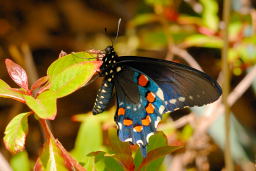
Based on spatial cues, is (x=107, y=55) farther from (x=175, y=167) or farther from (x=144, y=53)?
(x=144, y=53)

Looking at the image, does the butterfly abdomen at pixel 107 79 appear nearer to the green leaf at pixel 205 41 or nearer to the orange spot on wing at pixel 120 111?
the orange spot on wing at pixel 120 111

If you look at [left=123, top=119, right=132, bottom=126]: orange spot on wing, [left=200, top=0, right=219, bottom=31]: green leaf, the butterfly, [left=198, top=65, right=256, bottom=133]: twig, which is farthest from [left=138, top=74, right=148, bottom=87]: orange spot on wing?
[left=200, top=0, right=219, bottom=31]: green leaf

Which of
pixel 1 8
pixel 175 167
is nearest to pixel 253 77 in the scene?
pixel 175 167

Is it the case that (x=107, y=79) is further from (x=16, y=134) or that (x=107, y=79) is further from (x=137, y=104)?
(x=16, y=134)

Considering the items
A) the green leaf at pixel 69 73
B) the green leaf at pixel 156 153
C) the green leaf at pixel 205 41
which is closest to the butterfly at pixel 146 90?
the green leaf at pixel 156 153

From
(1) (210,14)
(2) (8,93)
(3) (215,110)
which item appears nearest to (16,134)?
(2) (8,93)

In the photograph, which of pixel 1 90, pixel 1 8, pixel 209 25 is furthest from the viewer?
pixel 1 8

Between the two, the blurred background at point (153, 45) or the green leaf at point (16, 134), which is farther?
the blurred background at point (153, 45)
